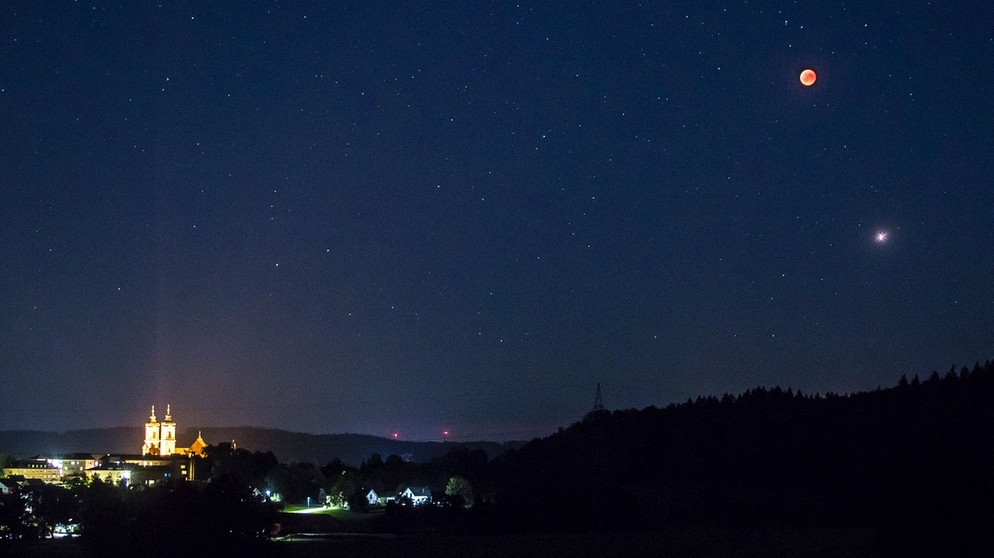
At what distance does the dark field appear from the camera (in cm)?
5012

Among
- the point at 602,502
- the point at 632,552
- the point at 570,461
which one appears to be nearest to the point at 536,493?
the point at 602,502

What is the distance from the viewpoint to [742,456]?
10531 cm

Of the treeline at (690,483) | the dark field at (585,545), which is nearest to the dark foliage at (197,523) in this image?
the treeline at (690,483)

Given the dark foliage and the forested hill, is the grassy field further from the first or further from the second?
the dark foliage

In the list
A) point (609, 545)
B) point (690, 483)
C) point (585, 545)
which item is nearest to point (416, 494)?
point (690, 483)

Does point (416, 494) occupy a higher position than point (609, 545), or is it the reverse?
point (416, 494)

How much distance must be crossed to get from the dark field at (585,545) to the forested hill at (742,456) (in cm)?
358

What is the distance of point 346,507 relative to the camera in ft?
372

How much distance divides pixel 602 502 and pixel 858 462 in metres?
33.1

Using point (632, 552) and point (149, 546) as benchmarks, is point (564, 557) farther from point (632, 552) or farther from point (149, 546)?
point (149, 546)

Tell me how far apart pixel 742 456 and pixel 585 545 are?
5243 cm

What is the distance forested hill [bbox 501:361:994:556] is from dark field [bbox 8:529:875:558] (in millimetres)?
3580

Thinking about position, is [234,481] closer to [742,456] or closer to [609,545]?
[609,545]

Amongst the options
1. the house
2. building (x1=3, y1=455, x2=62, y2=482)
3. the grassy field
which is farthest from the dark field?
building (x1=3, y1=455, x2=62, y2=482)
